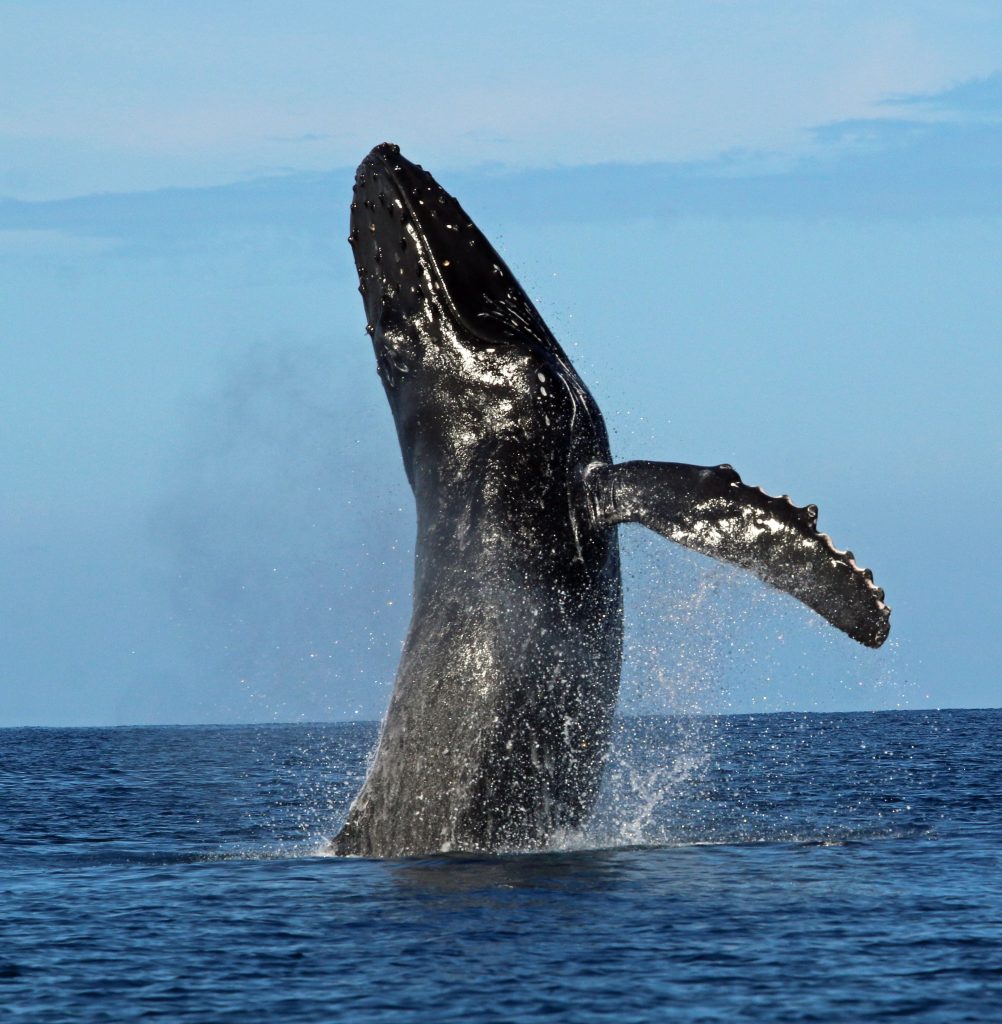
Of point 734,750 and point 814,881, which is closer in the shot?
point 814,881

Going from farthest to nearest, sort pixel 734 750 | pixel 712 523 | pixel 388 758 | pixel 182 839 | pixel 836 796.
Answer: pixel 734 750 < pixel 836 796 < pixel 182 839 < pixel 388 758 < pixel 712 523

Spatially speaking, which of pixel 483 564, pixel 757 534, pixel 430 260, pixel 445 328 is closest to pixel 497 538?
pixel 483 564

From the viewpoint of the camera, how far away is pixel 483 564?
46.6 feet

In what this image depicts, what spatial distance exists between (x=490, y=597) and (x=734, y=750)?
37.8 meters

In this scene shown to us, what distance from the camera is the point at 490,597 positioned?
1412 cm

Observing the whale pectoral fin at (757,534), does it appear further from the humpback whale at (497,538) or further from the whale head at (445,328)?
the whale head at (445,328)

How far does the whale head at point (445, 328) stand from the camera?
1455 centimetres

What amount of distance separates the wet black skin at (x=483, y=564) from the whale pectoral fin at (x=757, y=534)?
0.78 metres

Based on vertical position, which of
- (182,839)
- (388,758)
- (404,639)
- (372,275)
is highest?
(372,275)

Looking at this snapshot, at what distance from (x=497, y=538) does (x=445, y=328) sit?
2071mm

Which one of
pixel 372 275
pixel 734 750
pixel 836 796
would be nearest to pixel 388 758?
pixel 372 275

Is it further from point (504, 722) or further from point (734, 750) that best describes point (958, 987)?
point (734, 750)

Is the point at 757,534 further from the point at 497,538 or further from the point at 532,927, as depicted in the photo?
the point at 532,927

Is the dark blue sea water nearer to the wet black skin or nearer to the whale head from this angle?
the wet black skin
